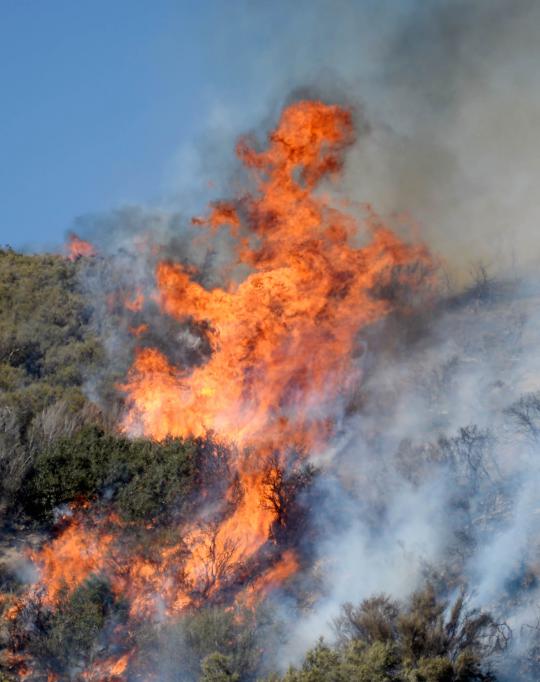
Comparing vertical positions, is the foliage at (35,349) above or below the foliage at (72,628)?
above

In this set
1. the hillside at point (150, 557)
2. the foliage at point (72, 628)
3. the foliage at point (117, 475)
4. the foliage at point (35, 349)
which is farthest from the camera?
the foliage at point (35, 349)

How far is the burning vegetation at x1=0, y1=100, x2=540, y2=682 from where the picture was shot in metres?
19.8

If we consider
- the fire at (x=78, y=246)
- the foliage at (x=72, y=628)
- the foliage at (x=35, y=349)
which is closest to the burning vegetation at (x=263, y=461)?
the foliage at (x=72, y=628)

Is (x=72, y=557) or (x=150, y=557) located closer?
(x=150, y=557)

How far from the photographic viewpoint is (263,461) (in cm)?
2408

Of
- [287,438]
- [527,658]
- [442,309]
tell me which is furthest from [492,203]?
[527,658]

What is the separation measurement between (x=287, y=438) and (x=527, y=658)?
9.10 meters

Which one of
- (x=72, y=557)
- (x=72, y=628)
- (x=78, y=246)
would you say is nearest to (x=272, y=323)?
(x=72, y=557)

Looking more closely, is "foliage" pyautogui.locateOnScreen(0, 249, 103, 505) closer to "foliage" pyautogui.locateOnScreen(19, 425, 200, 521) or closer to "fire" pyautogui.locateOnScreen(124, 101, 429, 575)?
"foliage" pyautogui.locateOnScreen(19, 425, 200, 521)

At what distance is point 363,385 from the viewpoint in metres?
27.4

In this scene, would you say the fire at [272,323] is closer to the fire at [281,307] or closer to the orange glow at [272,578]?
the fire at [281,307]

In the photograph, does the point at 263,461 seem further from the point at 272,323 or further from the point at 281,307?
the point at 281,307

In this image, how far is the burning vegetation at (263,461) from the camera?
1981cm

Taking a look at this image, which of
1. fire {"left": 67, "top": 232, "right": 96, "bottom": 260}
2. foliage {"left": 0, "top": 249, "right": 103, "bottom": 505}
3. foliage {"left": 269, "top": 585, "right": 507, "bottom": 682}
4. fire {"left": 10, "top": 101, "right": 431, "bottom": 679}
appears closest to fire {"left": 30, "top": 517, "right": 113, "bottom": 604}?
fire {"left": 10, "top": 101, "right": 431, "bottom": 679}
